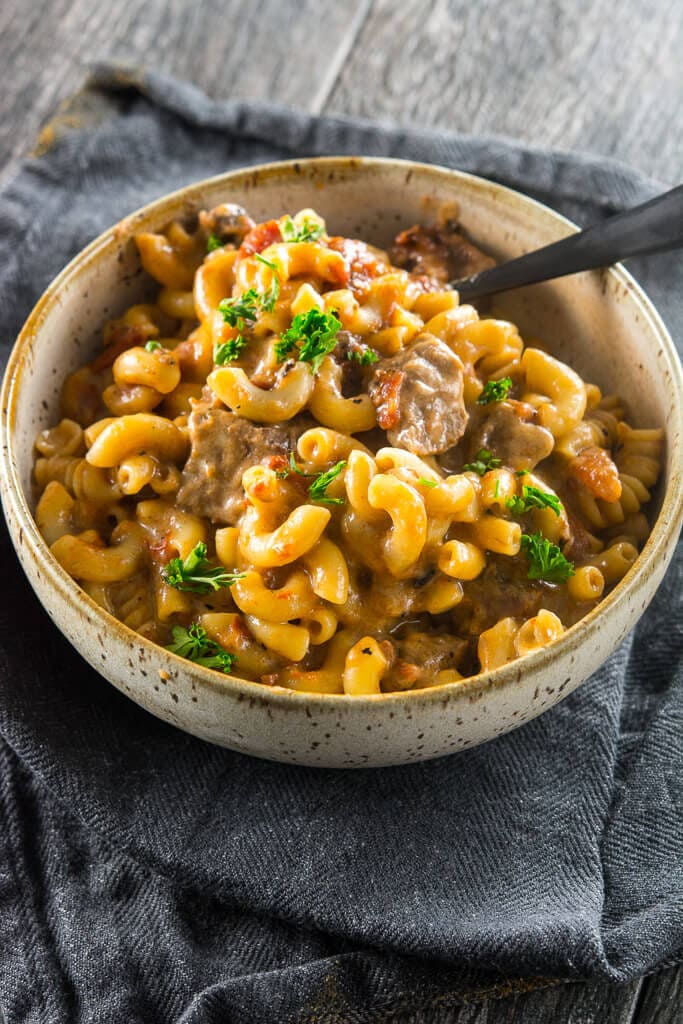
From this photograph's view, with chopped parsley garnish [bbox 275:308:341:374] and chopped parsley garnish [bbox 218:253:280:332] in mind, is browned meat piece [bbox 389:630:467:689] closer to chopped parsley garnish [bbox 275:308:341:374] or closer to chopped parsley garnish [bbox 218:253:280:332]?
chopped parsley garnish [bbox 275:308:341:374]

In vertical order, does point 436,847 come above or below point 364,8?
below

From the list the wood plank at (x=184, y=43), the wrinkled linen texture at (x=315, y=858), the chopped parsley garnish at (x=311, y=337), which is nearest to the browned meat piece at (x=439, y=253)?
the chopped parsley garnish at (x=311, y=337)

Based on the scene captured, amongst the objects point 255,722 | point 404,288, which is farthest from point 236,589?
point 404,288

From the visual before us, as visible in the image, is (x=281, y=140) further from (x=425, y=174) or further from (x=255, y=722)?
(x=255, y=722)

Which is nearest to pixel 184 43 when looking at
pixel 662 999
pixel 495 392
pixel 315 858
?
pixel 495 392

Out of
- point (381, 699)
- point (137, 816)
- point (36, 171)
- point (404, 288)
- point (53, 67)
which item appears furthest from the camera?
point (53, 67)

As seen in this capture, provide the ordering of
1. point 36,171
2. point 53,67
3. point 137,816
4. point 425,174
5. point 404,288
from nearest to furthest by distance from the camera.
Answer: point 137,816
point 404,288
point 425,174
point 36,171
point 53,67
